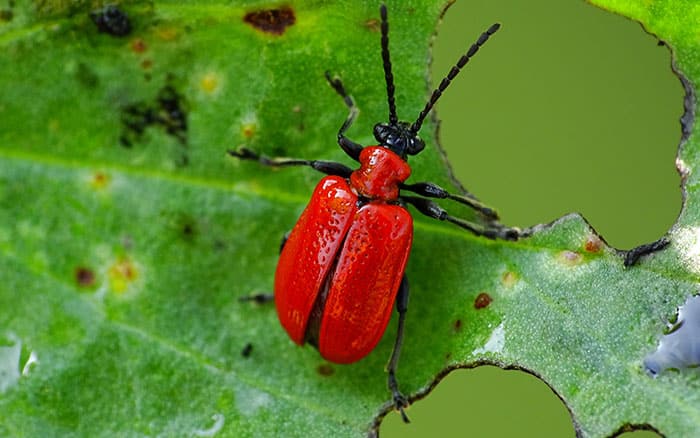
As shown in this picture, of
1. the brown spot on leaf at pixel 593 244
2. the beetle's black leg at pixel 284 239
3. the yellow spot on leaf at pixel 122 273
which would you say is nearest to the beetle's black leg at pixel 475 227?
the brown spot on leaf at pixel 593 244

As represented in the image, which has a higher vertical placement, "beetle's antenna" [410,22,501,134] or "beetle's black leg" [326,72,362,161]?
"beetle's antenna" [410,22,501,134]

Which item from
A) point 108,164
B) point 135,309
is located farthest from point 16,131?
point 135,309

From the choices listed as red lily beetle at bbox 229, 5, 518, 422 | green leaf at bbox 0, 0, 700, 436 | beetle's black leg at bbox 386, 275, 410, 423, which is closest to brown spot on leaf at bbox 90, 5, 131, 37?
green leaf at bbox 0, 0, 700, 436

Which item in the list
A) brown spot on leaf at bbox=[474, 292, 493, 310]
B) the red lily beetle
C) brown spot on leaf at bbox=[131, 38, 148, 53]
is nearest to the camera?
the red lily beetle

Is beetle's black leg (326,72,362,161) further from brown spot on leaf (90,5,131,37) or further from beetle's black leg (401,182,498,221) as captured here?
brown spot on leaf (90,5,131,37)

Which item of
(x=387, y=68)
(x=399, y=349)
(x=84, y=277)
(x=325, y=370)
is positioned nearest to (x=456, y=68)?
(x=387, y=68)

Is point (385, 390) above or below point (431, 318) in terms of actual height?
below

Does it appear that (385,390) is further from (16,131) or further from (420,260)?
(16,131)

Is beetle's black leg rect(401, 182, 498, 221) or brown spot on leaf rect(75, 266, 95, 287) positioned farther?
brown spot on leaf rect(75, 266, 95, 287)
